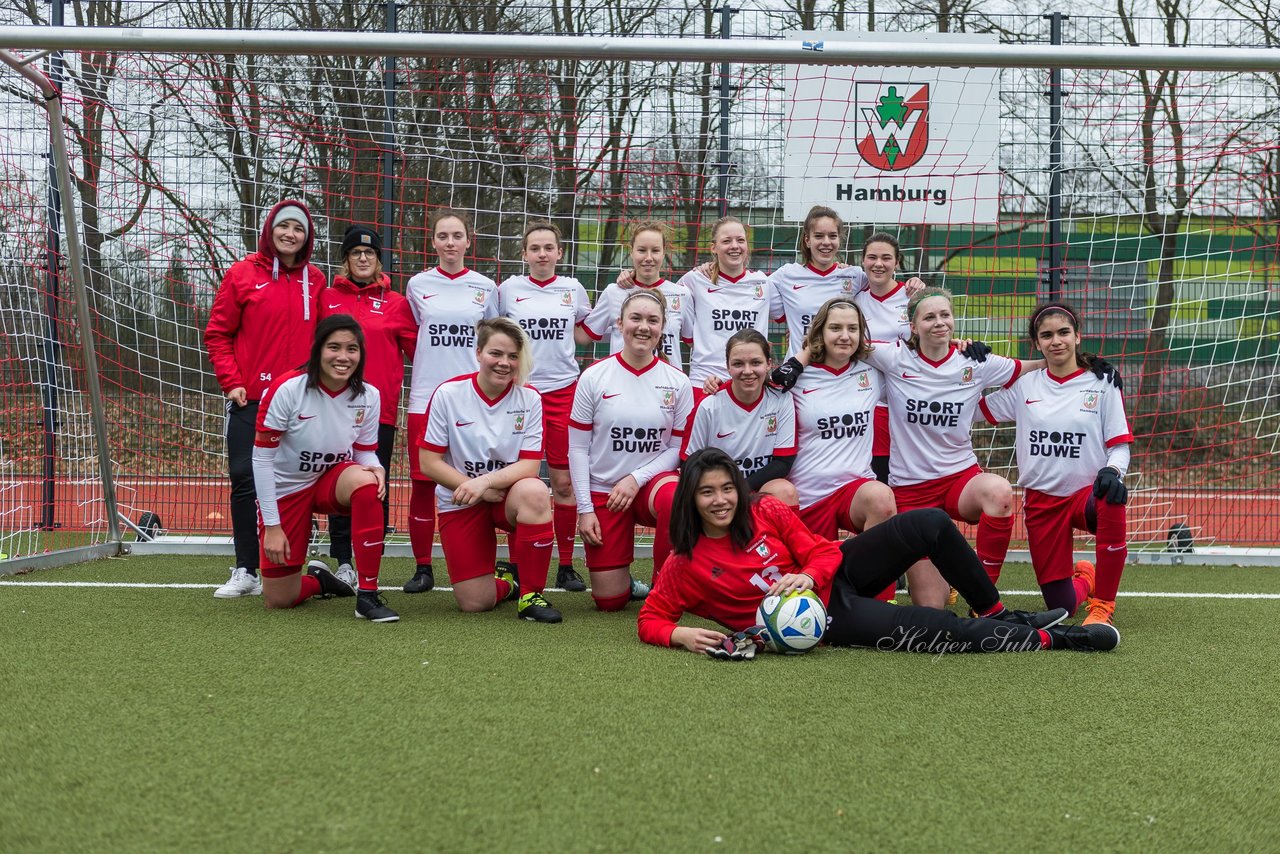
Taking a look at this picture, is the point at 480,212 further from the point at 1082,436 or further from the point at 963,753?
the point at 963,753

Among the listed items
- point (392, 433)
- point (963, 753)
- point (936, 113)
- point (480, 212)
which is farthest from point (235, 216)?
point (963, 753)

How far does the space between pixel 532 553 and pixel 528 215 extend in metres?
3.26

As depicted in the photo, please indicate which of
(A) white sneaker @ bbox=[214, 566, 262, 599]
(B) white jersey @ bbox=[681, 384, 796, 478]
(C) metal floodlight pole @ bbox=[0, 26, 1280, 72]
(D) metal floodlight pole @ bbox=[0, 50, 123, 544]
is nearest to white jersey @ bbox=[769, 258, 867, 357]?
(B) white jersey @ bbox=[681, 384, 796, 478]

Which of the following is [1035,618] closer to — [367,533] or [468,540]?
[468,540]

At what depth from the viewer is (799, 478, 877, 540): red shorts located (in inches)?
171

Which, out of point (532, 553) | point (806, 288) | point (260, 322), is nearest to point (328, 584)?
point (532, 553)

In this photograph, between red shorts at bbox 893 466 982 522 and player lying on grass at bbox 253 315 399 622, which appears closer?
player lying on grass at bbox 253 315 399 622

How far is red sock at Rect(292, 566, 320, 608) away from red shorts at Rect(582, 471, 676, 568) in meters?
1.21

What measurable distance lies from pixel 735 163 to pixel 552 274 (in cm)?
191

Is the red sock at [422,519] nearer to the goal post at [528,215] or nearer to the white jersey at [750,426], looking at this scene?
the white jersey at [750,426]

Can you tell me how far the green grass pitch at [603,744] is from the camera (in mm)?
1886

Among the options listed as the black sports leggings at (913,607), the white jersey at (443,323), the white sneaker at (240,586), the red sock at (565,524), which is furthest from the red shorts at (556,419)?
the black sports leggings at (913,607)

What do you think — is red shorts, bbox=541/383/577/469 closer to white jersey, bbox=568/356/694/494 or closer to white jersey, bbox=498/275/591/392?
white jersey, bbox=498/275/591/392

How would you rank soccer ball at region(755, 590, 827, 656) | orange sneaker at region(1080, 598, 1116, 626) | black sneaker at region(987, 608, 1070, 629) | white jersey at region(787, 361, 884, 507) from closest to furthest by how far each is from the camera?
1. soccer ball at region(755, 590, 827, 656)
2. black sneaker at region(987, 608, 1070, 629)
3. orange sneaker at region(1080, 598, 1116, 626)
4. white jersey at region(787, 361, 884, 507)
